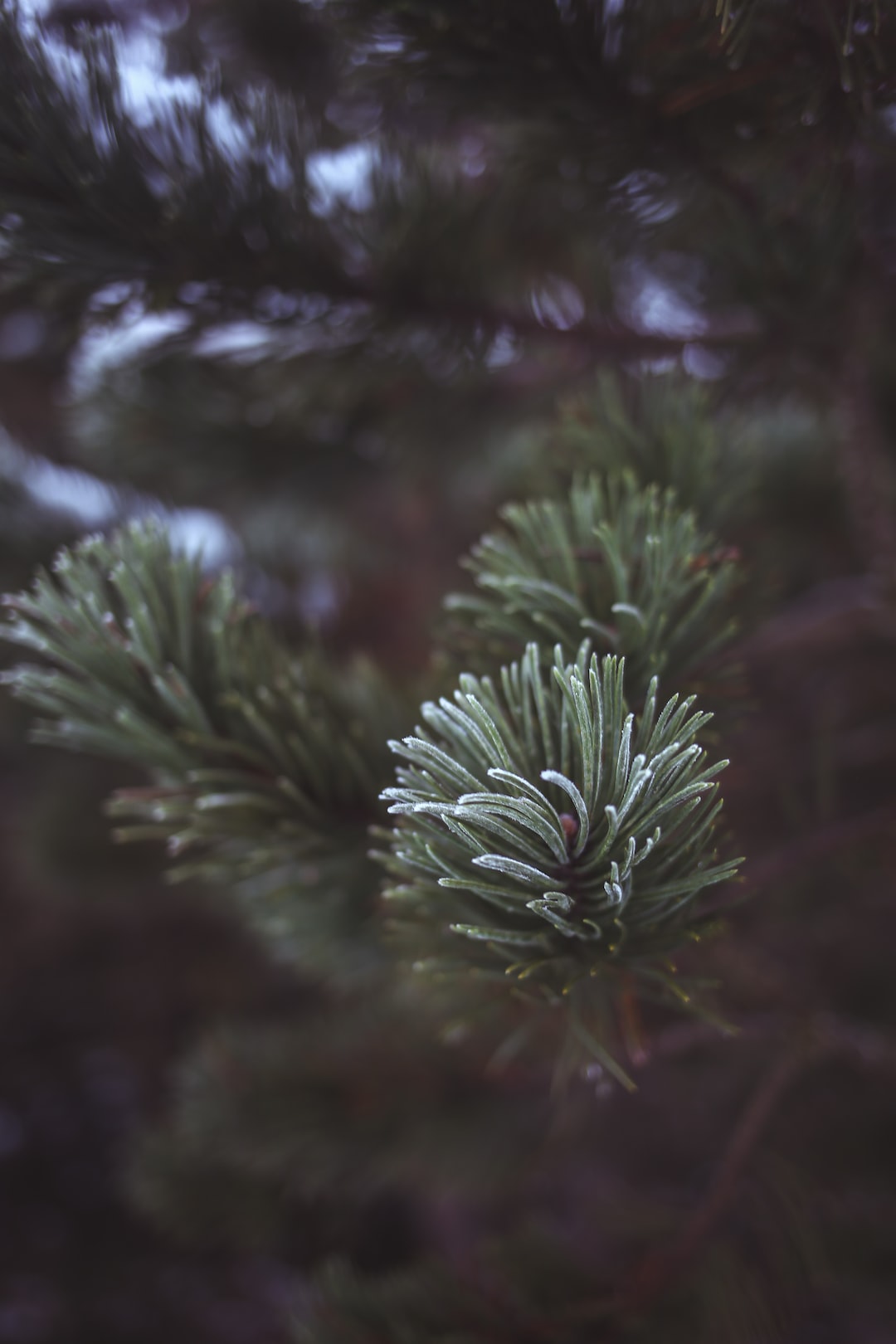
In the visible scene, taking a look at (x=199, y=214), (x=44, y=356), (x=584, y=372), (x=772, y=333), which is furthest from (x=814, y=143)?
(x=44, y=356)

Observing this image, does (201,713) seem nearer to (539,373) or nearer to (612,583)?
(612,583)

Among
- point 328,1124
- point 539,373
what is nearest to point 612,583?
point 539,373

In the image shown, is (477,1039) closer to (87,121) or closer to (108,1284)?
(87,121)

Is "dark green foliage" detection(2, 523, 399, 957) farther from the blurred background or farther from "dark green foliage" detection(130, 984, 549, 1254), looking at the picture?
"dark green foliage" detection(130, 984, 549, 1254)

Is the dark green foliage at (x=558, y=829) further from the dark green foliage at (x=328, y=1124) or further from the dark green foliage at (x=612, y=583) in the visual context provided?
the dark green foliage at (x=328, y=1124)

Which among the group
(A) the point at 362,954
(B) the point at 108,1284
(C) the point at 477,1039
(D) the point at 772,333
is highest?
(D) the point at 772,333

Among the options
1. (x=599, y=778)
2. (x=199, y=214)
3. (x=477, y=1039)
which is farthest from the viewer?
(x=477, y=1039)
